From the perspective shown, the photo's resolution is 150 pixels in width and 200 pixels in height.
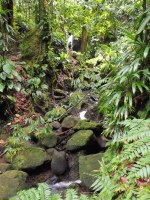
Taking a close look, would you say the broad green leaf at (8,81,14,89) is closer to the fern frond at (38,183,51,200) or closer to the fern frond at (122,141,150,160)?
the fern frond at (38,183,51,200)

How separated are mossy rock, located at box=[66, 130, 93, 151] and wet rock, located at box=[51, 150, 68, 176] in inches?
10.2

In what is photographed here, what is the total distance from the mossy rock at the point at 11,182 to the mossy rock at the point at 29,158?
237 millimetres

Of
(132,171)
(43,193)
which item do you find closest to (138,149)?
(132,171)

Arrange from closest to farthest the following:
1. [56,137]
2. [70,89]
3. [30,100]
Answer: [56,137] → [30,100] → [70,89]

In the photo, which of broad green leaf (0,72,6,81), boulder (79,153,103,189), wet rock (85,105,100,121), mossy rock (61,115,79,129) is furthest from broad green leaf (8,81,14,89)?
boulder (79,153,103,189)

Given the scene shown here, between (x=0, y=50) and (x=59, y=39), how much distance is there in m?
2.93

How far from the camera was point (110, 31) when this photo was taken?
8469mm

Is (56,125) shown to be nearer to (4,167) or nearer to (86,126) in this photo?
(86,126)

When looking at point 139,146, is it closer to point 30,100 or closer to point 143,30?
point 143,30

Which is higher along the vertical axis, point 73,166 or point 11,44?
point 11,44

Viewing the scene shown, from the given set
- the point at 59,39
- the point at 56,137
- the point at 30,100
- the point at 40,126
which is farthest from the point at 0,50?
the point at 59,39

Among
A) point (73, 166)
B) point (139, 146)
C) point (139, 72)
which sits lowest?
point (73, 166)

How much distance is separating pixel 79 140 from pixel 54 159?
1.88 ft

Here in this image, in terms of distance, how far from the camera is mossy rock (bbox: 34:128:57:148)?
458 cm
